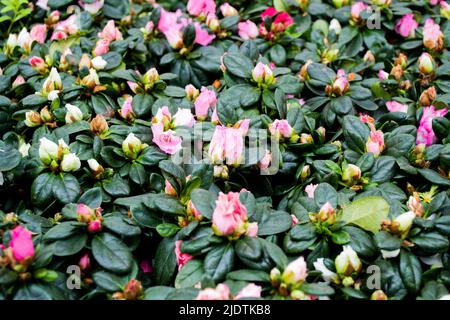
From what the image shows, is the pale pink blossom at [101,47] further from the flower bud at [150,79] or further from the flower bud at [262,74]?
the flower bud at [262,74]

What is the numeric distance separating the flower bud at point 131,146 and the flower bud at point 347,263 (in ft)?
2.08

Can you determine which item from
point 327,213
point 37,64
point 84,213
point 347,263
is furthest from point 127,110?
point 347,263

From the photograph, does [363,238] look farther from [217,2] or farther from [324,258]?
[217,2]

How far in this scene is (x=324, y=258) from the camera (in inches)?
54.4

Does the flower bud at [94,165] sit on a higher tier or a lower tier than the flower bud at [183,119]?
lower

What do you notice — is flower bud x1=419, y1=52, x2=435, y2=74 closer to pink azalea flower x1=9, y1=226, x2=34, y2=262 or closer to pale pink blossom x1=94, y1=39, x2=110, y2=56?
pale pink blossom x1=94, y1=39, x2=110, y2=56

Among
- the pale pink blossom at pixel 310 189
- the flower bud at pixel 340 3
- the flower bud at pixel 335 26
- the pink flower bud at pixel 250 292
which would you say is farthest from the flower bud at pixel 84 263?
the flower bud at pixel 340 3

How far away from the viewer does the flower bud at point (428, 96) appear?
6.14 feet

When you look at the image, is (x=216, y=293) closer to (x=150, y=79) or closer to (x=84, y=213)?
(x=84, y=213)

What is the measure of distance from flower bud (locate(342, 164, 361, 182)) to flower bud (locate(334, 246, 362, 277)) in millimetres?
285

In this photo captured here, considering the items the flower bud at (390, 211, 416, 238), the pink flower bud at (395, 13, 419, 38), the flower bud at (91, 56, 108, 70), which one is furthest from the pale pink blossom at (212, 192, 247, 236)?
the pink flower bud at (395, 13, 419, 38)

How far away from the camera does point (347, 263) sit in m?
1.33

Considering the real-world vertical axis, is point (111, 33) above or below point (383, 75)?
above

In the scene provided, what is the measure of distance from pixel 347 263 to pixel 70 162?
0.76 m
